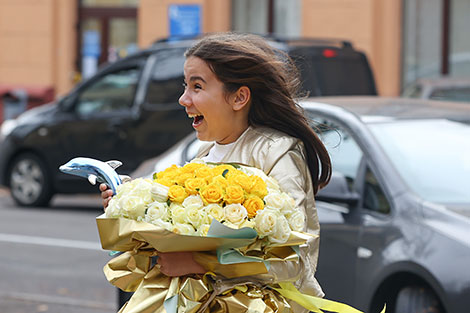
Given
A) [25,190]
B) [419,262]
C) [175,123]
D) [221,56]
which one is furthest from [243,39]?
[25,190]

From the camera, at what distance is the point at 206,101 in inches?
113

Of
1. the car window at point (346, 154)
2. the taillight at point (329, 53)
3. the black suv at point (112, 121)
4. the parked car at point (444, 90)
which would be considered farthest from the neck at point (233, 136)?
the parked car at point (444, 90)

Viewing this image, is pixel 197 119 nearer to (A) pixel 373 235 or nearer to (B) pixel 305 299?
(B) pixel 305 299

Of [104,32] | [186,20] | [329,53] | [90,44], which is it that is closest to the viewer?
[329,53]

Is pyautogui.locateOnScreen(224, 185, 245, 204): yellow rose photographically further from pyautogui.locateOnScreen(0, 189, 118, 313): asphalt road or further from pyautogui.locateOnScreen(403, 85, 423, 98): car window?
pyautogui.locateOnScreen(403, 85, 423, 98): car window

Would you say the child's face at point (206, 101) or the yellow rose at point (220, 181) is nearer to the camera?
the yellow rose at point (220, 181)

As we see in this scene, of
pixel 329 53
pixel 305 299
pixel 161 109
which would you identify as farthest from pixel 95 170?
pixel 161 109

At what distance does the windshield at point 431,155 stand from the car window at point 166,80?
20.9ft

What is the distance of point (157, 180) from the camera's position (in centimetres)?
271

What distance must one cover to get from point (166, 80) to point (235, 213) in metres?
9.13

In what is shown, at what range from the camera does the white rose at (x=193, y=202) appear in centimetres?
254

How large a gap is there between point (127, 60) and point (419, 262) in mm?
7855

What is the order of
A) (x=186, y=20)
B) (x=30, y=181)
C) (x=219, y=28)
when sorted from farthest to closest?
(x=219, y=28) → (x=186, y=20) → (x=30, y=181)

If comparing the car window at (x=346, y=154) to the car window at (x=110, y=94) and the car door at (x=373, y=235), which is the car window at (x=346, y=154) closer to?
the car door at (x=373, y=235)
